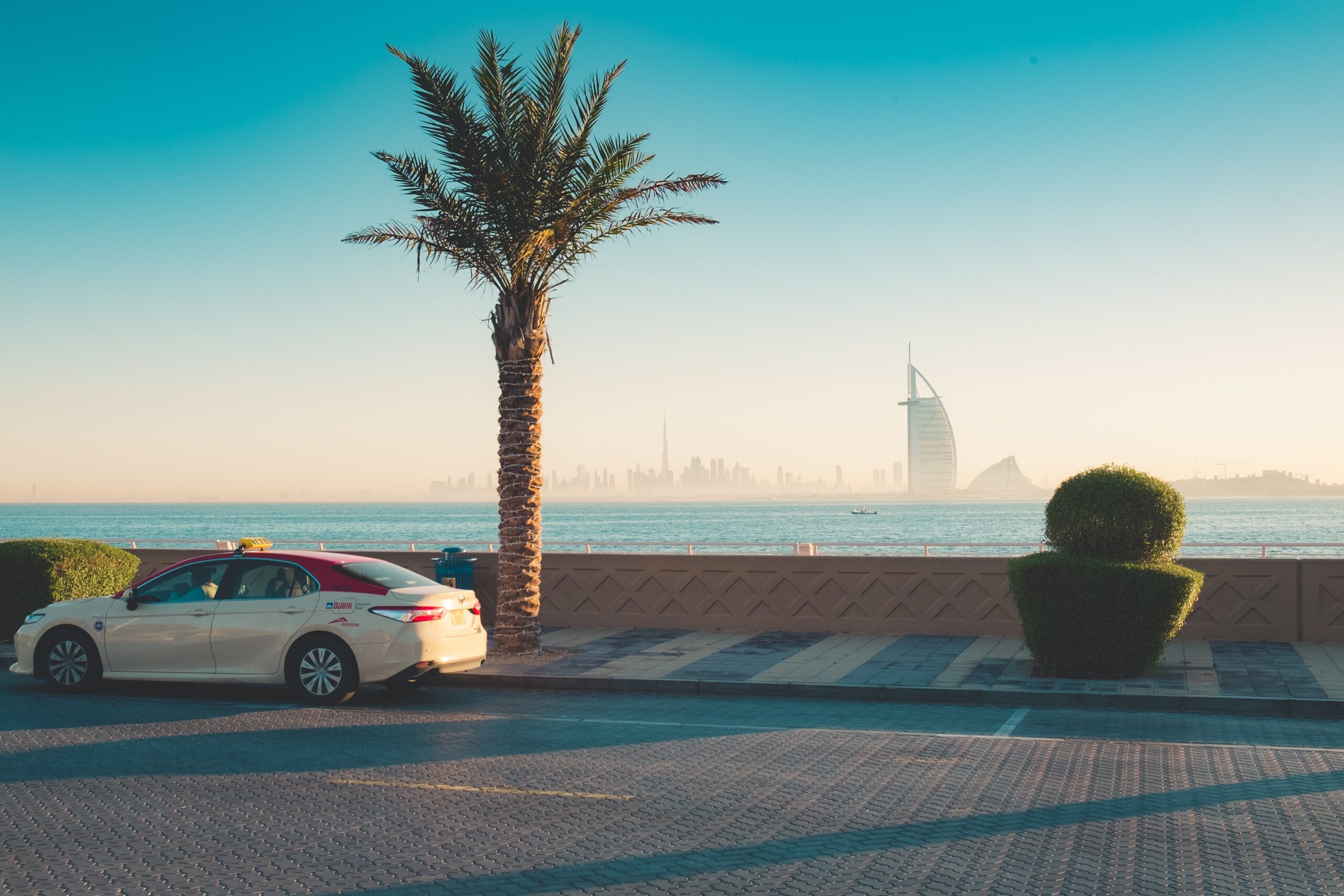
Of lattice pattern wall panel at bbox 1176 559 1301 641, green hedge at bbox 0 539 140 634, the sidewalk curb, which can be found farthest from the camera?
green hedge at bbox 0 539 140 634

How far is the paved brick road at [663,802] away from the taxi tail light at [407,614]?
943mm

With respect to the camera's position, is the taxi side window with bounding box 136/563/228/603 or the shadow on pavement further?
the taxi side window with bounding box 136/563/228/603

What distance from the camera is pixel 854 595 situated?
1684 centimetres

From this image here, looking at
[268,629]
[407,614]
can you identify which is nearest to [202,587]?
[268,629]

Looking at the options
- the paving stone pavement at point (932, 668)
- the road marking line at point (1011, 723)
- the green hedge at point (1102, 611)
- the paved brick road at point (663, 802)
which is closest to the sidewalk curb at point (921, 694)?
the paving stone pavement at point (932, 668)

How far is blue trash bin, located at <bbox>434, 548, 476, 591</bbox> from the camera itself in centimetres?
1806

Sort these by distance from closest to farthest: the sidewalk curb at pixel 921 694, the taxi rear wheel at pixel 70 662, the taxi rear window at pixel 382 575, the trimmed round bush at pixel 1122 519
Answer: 1. the sidewalk curb at pixel 921 694
2. the taxi rear window at pixel 382 575
3. the taxi rear wheel at pixel 70 662
4. the trimmed round bush at pixel 1122 519

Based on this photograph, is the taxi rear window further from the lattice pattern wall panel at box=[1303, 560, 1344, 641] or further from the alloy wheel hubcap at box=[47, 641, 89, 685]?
the lattice pattern wall panel at box=[1303, 560, 1344, 641]

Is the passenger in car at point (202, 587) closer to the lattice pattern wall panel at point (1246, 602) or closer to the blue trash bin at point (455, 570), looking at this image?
the blue trash bin at point (455, 570)

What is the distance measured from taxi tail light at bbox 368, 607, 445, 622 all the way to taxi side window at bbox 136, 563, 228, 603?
1828 millimetres

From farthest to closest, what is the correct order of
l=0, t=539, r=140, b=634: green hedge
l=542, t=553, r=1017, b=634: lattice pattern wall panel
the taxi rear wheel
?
l=0, t=539, r=140, b=634: green hedge
l=542, t=553, r=1017, b=634: lattice pattern wall panel
the taxi rear wheel

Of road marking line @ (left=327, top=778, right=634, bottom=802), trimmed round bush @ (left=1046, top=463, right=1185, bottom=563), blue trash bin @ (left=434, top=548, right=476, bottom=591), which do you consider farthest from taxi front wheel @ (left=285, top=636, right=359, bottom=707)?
trimmed round bush @ (left=1046, top=463, right=1185, bottom=563)

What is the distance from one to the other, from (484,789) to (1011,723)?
5.09 m

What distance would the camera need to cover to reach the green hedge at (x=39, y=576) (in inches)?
663
